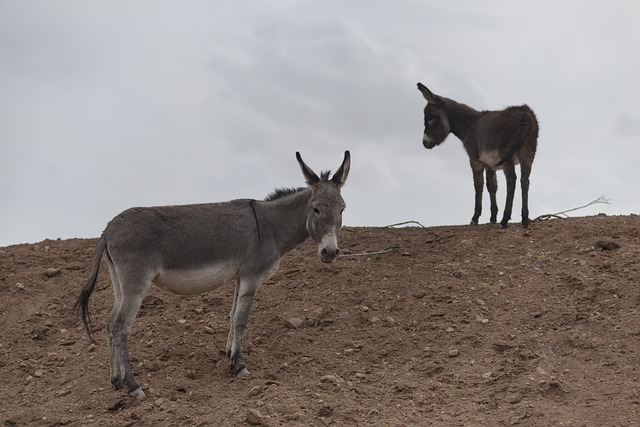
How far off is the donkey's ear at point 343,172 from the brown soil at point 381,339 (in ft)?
7.46

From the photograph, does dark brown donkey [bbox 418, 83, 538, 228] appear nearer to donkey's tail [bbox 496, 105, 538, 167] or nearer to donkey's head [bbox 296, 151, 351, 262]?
donkey's tail [bbox 496, 105, 538, 167]

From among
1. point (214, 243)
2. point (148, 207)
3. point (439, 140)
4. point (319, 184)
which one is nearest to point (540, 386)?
point (319, 184)

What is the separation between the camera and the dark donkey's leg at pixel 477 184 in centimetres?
1523

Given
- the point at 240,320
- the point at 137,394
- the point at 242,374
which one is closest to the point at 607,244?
the point at 240,320

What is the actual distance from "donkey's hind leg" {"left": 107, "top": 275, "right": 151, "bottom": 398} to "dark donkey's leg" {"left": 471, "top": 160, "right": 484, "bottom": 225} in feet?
25.7

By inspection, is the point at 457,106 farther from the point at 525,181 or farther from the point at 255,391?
the point at 255,391

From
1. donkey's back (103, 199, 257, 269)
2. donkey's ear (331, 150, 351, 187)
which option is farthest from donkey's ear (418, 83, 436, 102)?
donkey's back (103, 199, 257, 269)

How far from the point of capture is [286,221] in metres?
10.3

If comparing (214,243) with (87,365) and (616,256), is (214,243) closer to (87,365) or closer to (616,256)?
(87,365)

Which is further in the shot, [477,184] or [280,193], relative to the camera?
[477,184]

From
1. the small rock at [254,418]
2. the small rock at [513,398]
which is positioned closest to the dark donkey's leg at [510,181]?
the small rock at [513,398]

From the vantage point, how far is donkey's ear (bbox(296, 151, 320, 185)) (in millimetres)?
10109

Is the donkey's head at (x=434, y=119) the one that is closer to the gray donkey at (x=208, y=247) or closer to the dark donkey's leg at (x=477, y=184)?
the dark donkey's leg at (x=477, y=184)

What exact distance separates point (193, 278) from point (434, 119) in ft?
26.7
